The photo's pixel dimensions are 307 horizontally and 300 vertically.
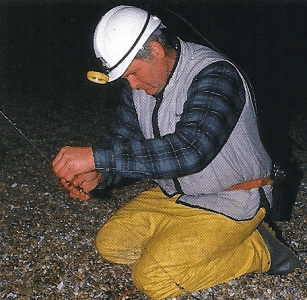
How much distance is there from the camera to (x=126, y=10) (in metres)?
2.79

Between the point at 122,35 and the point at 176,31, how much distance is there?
9.64m

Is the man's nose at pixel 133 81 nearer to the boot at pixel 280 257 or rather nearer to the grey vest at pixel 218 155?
the grey vest at pixel 218 155

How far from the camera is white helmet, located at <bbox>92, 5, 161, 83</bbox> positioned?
2.72 meters

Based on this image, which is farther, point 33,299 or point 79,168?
point 33,299

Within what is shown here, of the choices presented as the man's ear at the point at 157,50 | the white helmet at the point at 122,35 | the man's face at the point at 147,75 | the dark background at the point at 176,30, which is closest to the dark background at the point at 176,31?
the dark background at the point at 176,30

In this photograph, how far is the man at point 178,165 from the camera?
2.65 meters

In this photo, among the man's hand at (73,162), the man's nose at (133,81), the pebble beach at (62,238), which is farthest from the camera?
the pebble beach at (62,238)

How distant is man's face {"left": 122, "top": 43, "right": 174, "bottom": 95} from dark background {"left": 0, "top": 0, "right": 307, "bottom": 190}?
10.3 feet

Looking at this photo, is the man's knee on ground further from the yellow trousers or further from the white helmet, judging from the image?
the white helmet

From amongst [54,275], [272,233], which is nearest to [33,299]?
[54,275]

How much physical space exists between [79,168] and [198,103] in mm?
747

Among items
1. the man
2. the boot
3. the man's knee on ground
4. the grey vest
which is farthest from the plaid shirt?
the boot

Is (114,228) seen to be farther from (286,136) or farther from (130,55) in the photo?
(286,136)

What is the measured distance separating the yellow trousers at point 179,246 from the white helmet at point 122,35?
1.10 meters
